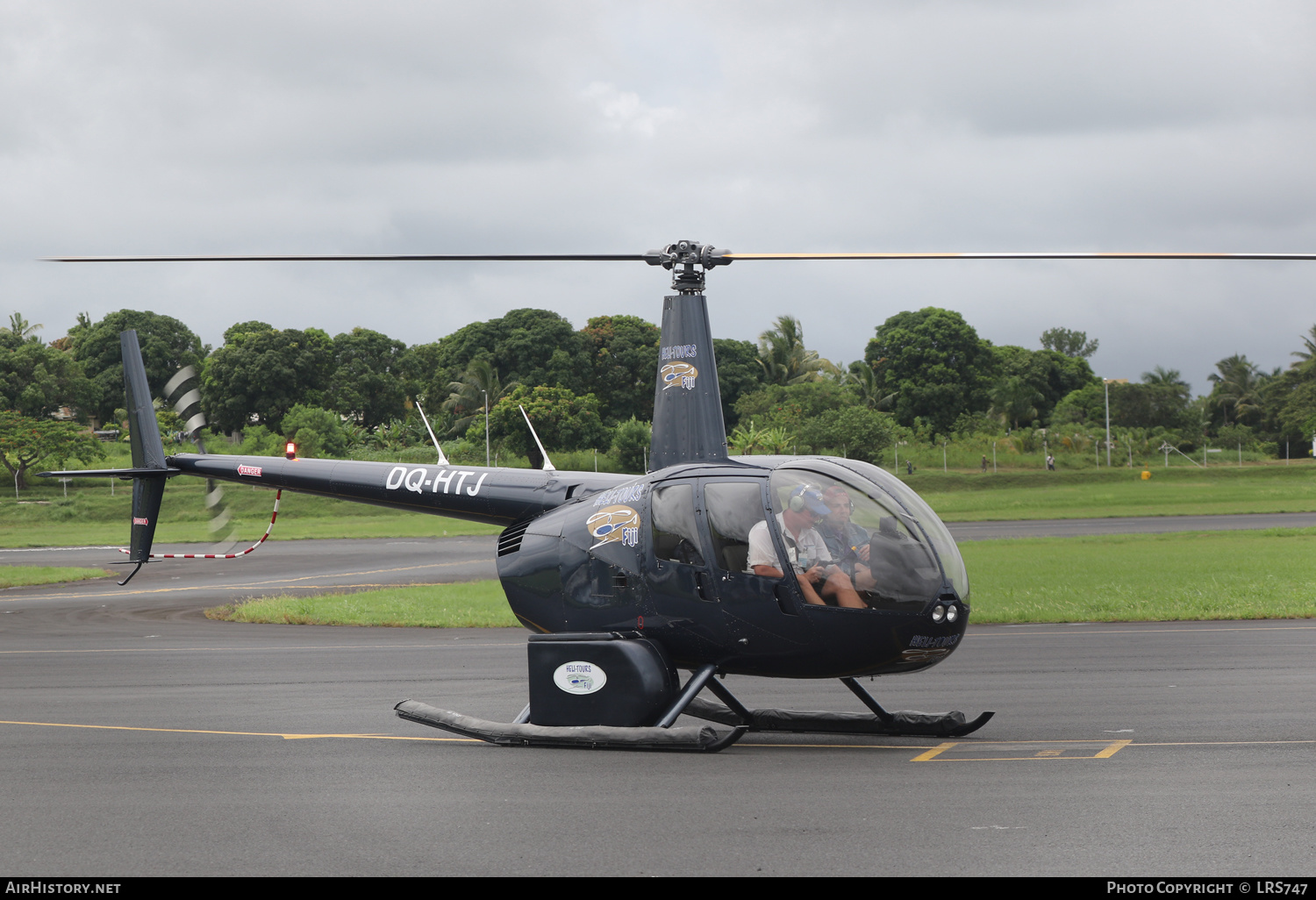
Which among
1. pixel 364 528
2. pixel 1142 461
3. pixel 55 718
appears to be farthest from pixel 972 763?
pixel 1142 461

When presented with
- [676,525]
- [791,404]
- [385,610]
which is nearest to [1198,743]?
[676,525]

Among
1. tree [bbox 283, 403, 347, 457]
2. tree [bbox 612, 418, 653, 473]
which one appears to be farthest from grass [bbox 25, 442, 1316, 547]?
tree [bbox 612, 418, 653, 473]

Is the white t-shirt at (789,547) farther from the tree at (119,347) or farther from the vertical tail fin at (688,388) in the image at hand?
the tree at (119,347)

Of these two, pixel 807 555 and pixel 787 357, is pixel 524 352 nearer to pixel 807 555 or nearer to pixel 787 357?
pixel 787 357

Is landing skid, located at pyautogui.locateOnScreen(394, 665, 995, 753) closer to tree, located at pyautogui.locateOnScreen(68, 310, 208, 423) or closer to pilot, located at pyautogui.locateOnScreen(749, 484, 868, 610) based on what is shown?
pilot, located at pyautogui.locateOnScreen(749, 484, 868, 610)

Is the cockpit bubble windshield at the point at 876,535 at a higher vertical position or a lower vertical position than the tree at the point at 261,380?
lower

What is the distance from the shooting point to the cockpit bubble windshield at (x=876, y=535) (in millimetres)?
8562

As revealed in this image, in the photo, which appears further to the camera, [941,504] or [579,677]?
[941,504]

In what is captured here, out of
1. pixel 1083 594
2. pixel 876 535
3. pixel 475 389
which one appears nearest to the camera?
pixel 876 535

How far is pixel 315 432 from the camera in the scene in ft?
149

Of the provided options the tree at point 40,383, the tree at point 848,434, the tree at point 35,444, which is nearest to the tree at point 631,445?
the tree at point 848,434

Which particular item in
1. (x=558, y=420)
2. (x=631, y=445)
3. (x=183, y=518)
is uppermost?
(x=558, y=420)

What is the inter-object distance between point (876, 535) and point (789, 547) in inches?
27.8

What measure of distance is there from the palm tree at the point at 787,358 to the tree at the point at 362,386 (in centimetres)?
2376
